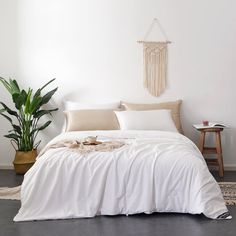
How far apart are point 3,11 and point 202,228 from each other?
3834mm

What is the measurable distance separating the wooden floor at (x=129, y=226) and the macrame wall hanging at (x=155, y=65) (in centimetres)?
217

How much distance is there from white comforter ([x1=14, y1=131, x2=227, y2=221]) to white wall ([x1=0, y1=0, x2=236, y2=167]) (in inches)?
76.9

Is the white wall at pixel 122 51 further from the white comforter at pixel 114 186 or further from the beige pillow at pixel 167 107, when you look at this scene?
the white comforter at pixel 114 186

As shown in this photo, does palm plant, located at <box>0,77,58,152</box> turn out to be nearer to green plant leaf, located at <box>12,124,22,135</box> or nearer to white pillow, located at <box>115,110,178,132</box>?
green plant leaf, located at <box>12,124,22,135</box>

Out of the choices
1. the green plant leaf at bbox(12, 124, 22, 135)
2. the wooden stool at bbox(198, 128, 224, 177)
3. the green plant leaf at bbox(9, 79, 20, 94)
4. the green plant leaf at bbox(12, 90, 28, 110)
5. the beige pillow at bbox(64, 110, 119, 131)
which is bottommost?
the wooden stool at bbox(198, 128, 224, 177)

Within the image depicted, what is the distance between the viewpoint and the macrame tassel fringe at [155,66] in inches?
179

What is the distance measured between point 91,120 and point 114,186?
5.06ft

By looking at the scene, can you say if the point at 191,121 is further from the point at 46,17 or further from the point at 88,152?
the point at 46,17

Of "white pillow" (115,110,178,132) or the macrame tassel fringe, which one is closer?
"white pillow" (115,110,178,132)

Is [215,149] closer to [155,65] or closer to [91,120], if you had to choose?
[155,65]

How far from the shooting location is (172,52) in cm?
453

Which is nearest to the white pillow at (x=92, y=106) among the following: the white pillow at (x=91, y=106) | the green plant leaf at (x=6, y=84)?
the white pillow at (x=91, y=106)

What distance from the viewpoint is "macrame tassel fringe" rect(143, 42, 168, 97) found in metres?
4.54

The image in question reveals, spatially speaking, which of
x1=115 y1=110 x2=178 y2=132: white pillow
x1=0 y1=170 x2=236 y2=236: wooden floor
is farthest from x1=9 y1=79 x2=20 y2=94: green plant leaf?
x1=0 y1=170 x2=236 y2=236: wooden floor
